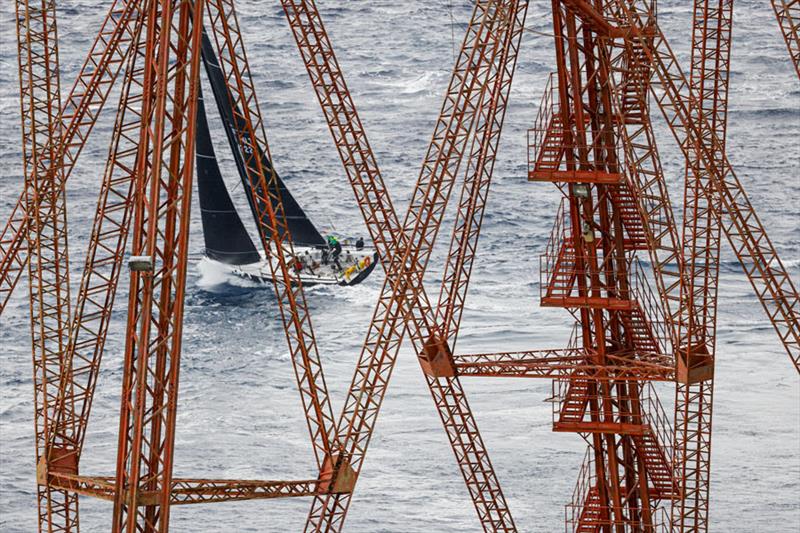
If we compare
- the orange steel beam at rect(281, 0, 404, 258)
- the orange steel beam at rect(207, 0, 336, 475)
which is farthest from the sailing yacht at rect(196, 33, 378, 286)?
the orange steel beam at rect(207, 0, 336, 475)

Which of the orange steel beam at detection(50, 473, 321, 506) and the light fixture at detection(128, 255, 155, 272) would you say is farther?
the orange steel beam at detection(50, 473, 321, 506)

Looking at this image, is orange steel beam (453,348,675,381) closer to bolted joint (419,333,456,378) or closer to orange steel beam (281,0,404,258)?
bolted joint (419,333,456,378)

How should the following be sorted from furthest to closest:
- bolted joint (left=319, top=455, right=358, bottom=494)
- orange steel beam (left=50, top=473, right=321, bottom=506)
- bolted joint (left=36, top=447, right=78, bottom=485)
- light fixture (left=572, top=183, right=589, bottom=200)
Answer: light fixture (left=572, top=183, right=589, bottom=200), bolted joint (left=36, top=447, right=78, bottom=485), bolted joint (left=319, top=455, right=358, bottom=494), orange steel beam (left=50, top=473, right=321, bottom=506)

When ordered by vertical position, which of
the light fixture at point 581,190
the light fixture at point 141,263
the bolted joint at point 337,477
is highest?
the light fixture at point 141,263

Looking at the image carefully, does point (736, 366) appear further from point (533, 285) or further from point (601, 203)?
point (601, 203)

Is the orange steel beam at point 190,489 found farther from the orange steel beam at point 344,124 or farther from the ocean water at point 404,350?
the ocean water at point 404,350

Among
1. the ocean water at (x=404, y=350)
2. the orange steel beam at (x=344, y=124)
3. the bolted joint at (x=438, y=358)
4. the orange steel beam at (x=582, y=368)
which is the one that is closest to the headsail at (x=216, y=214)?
the ocean water at (x=404, y=350)

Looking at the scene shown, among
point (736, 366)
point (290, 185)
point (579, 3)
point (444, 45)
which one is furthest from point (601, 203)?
point (444, 45)
